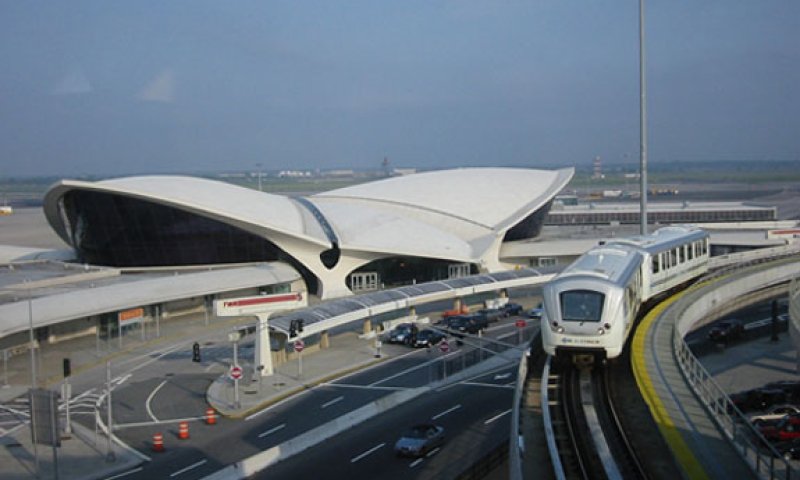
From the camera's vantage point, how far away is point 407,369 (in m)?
28.9

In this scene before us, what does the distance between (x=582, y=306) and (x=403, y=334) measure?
16382 millimetres

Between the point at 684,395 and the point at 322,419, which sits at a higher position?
the point at 684,395

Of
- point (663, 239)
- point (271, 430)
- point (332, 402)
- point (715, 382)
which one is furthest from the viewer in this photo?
point (663, 239)

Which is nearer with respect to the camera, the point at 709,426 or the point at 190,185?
the point at 709,426

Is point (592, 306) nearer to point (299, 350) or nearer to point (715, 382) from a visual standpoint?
point (715, 382)

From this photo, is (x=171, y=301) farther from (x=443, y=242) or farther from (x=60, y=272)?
(x=443, y=242)

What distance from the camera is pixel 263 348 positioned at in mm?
27922

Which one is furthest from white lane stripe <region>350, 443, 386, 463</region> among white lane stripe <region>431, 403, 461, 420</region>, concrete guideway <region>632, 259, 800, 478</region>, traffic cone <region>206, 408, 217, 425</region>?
concrete guideway <region>632, 259, 800, 478</region>

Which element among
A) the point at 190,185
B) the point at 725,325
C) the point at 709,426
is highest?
the point at 190,185

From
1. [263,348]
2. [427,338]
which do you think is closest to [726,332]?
[427,338]

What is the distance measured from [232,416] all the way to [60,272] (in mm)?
21029

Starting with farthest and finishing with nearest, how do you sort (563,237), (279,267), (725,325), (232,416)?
(563,237), (279,267), (725,325), (232,416)

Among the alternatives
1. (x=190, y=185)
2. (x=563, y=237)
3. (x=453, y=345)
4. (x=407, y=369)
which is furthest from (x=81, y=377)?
(x=563, y=237)

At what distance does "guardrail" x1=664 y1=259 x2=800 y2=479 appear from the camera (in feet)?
38.2
